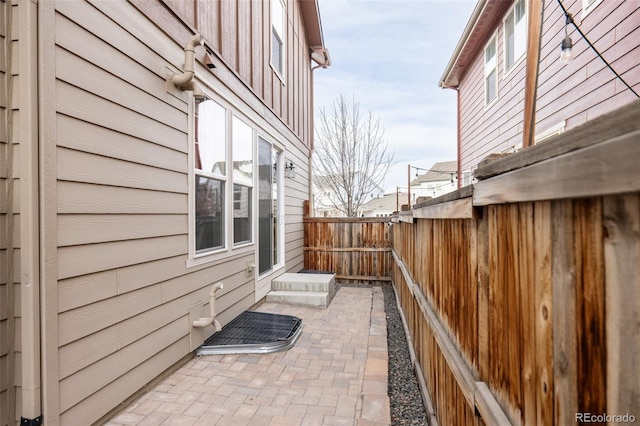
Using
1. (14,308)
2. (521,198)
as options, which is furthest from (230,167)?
(521,198)

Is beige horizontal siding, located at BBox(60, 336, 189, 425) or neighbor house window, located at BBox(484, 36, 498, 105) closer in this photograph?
beige horizontal siding, located at BBox(60, 336, 189, 425)

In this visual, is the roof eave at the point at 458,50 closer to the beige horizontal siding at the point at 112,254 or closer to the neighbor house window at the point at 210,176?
the neighbor house window at the point at 210,176

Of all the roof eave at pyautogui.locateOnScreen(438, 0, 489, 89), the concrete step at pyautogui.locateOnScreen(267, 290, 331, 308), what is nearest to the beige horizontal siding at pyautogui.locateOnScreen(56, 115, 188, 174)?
the concrete step at pyautogui.locateOnScreen(267, 290, 331, 308)

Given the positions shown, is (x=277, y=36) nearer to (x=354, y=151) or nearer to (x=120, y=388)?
(x=120, y=388)

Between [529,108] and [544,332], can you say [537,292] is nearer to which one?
[544,332]

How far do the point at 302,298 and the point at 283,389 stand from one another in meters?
2.57

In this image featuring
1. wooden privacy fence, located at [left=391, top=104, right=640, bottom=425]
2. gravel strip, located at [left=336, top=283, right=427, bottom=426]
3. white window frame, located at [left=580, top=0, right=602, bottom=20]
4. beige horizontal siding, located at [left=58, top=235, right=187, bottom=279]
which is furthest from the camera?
white window frame, located at [left=580, top=0, right=602, bottom=20]

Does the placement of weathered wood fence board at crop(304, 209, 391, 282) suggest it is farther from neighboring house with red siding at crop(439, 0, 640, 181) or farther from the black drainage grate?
the black drainage grate

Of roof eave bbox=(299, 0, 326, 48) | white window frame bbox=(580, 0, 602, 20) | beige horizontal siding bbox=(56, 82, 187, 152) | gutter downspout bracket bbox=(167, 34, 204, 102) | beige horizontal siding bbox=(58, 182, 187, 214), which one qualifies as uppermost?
roof eave bbox=(299, 0, 326, 48)

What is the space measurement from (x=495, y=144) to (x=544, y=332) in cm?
672

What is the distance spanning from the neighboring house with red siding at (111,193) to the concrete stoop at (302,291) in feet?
3.42

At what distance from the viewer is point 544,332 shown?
93 cm

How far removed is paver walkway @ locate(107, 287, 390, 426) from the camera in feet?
7.68

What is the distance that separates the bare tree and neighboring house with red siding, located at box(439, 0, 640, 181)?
14.0ft
